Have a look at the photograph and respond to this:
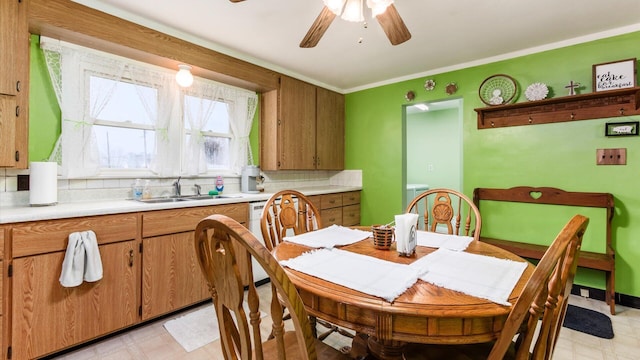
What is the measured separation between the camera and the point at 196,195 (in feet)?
9.78

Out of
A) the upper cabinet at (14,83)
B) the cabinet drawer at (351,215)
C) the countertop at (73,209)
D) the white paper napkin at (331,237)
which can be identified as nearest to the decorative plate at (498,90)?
the cabinet drawer at (351,215)

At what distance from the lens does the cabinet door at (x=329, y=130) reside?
4059 mm

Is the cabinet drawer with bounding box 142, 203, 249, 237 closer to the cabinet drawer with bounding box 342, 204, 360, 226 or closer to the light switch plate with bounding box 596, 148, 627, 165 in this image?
the cabinet drawer with bounding box 342, 204, 360, 226

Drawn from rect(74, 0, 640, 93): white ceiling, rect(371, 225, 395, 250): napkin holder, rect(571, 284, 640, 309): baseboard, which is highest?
rect(74, 0, 640, 93): white ceiling

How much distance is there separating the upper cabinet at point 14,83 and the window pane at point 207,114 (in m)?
1.19

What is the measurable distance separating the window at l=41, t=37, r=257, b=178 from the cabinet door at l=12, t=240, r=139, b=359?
80cm

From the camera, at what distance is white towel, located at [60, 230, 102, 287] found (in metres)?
1.76

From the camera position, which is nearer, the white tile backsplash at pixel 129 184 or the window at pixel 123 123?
the white tile backsplash at pixel 129 184

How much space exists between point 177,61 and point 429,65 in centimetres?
266

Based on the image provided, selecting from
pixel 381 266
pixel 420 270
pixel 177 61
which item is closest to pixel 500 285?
pixel 420 270

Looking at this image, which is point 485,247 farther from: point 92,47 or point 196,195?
point 92,47

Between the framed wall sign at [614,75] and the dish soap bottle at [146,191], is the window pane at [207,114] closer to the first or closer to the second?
the dish soap bottle at [146,191]

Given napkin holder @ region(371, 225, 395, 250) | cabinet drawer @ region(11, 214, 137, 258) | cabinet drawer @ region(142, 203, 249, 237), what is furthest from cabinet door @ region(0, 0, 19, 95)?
napkin holder @ region(371, 225, 395, 250)

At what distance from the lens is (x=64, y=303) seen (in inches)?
71.0
